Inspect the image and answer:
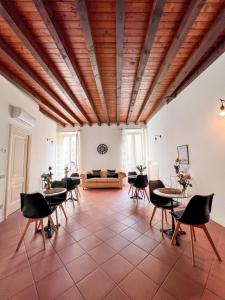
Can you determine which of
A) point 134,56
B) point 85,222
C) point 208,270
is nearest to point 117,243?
point 85,222

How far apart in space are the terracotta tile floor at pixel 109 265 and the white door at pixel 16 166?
2.60 feet

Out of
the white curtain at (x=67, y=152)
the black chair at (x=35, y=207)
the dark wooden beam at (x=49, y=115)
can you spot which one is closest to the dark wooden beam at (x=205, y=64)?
the black chair at (x=35, y=207)

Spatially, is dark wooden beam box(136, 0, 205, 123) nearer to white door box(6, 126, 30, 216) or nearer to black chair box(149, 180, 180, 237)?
black chair box(149, 180, 180, 237)

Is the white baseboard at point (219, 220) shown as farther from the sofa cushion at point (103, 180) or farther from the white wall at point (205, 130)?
the sofa cushion at point (103, 180)

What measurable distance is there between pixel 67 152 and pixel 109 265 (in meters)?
6.07

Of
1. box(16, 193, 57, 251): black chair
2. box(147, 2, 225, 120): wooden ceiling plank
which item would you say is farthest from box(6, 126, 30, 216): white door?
box(147, 2, 225, 120): wooden ceiling plank

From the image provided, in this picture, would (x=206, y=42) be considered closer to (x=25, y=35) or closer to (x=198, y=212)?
(x=198, y=212)

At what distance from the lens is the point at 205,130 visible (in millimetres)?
2893

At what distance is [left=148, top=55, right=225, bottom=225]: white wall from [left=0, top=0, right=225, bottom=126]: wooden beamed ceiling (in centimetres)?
35

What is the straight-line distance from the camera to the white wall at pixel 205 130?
101 inches

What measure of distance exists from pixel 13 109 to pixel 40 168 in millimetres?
2162

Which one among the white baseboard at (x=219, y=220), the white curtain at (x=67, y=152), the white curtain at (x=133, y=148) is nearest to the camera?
the white baseboard at (x=219, y=220)

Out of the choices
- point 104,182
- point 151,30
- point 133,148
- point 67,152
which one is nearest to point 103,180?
point 104,182

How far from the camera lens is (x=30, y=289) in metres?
1.40
